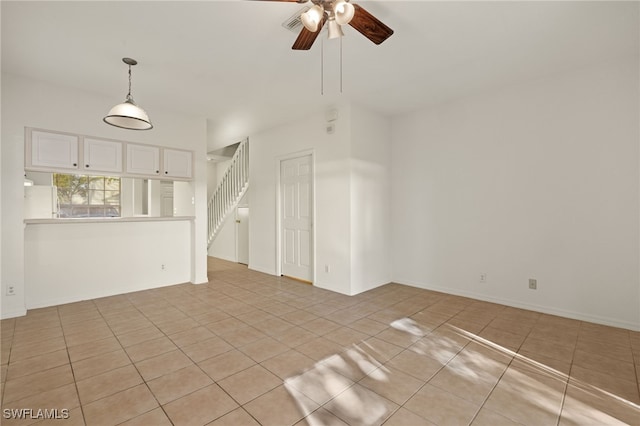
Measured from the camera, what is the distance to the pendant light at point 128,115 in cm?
281

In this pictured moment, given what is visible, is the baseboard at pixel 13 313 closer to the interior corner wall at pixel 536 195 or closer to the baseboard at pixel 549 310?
the interior corner wall at pixel 536 195

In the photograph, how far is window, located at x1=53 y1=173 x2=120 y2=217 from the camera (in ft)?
12.8

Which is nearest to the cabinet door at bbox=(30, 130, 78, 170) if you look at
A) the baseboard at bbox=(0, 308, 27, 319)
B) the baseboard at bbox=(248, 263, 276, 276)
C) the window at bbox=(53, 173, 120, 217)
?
the window at bbox=(53, 173, 120, 217)

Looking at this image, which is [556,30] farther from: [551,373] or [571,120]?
[551,373]

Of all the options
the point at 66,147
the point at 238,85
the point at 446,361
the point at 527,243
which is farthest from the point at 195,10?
the point at 527,243

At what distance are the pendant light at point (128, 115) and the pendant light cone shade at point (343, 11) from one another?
2.18 metres

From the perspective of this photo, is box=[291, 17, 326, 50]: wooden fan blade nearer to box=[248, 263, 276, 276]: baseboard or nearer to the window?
the window

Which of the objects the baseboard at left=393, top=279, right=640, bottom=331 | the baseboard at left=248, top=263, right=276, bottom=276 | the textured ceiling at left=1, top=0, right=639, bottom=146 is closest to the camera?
the textured ceiling at left=1, top=0, right=639, bottom=146

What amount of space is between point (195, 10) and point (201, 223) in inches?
131

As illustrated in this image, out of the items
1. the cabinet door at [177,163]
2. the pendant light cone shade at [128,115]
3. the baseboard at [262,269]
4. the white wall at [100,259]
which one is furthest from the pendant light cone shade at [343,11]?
the baseboard at [262,269]

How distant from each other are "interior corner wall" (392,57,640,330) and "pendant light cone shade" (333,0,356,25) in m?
2.97

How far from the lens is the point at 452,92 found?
157 inches

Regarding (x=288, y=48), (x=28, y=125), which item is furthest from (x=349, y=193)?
(x=28, y=125)

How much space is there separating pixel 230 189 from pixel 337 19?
5644 mm
